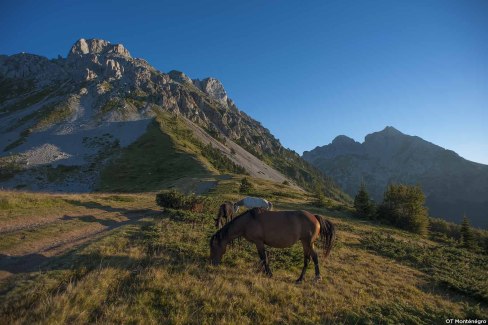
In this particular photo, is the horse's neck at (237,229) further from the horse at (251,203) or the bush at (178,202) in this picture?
the horse at (251,203)

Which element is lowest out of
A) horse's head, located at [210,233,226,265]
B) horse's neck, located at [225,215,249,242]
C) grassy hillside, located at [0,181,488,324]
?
grassy hillside, located at [0,181,488,324]

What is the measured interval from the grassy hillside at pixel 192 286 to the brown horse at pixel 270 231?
866mm

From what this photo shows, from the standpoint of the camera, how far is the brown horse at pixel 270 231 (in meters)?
11.4

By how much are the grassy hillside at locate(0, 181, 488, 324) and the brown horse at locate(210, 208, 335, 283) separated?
2.84ft

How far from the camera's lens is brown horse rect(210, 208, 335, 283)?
1144 cm

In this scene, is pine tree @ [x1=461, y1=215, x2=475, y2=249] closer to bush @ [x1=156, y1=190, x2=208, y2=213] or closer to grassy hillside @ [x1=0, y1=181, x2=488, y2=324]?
grassy hillside @ [x1=0, y1=181, x2=488, y2=324]

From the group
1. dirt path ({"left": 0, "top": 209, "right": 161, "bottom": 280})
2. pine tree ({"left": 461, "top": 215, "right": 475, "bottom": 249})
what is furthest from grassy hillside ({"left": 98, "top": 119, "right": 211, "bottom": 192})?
pine tree ({"left": 461, "top": 215, "right": 475, "bottom": 249})

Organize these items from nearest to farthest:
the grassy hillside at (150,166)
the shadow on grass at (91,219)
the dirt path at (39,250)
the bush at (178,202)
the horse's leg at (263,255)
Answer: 1. the dirt path at (39,250)
2. the horse's leg at (263,255)
3. the shadow on grass at (91,219)
4. the bush at (178,202)
5. the grassy hillside at (150,166)

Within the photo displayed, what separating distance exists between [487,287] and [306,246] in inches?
430

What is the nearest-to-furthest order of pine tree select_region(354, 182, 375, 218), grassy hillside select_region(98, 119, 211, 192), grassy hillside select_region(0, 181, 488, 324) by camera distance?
grassy hillside select_region(0, 181, 488, 324), pine tree select_region(354, 182, 375, 218), grassy hillside select_region(98, 119, 211, 192)

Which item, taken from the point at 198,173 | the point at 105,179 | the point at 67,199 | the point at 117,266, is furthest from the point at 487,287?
the point at 105,179

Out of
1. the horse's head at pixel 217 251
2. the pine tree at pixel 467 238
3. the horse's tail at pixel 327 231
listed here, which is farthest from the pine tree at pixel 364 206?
the horse's head at pixel 217 251

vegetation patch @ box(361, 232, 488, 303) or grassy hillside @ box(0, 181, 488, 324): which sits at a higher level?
grassy hillside @ box(0, 181, 488, 324)

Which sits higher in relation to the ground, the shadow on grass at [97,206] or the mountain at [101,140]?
the mountain at [101,140]
